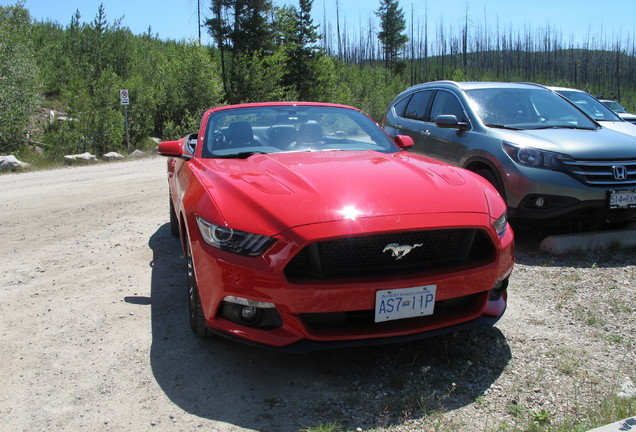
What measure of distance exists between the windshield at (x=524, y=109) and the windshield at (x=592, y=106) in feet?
7.28

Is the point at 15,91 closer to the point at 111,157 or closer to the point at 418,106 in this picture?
the point at 111,157

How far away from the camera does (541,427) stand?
7.09ft

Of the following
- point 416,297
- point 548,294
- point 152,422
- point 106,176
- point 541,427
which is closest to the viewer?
point 541,427

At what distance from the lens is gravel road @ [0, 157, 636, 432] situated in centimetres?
234

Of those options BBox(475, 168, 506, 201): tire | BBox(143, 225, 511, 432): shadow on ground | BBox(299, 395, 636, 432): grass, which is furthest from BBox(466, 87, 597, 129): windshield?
BBox(299, 395, 636, 432): grass

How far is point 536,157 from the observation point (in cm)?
483

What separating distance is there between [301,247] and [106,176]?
1060 centimetres

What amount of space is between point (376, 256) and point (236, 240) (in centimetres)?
70

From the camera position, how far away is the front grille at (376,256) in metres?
2.45

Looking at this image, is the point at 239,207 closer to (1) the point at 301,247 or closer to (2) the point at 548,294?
(1) the point at 301,247

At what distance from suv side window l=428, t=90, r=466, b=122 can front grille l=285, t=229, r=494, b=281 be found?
3.63 meters

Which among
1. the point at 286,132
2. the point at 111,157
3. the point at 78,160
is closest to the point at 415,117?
the point at 286,132

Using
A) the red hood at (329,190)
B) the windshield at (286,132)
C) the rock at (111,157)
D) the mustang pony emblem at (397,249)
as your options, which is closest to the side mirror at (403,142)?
the windshield at (286,132)

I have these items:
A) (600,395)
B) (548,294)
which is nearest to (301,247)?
(600,395)
